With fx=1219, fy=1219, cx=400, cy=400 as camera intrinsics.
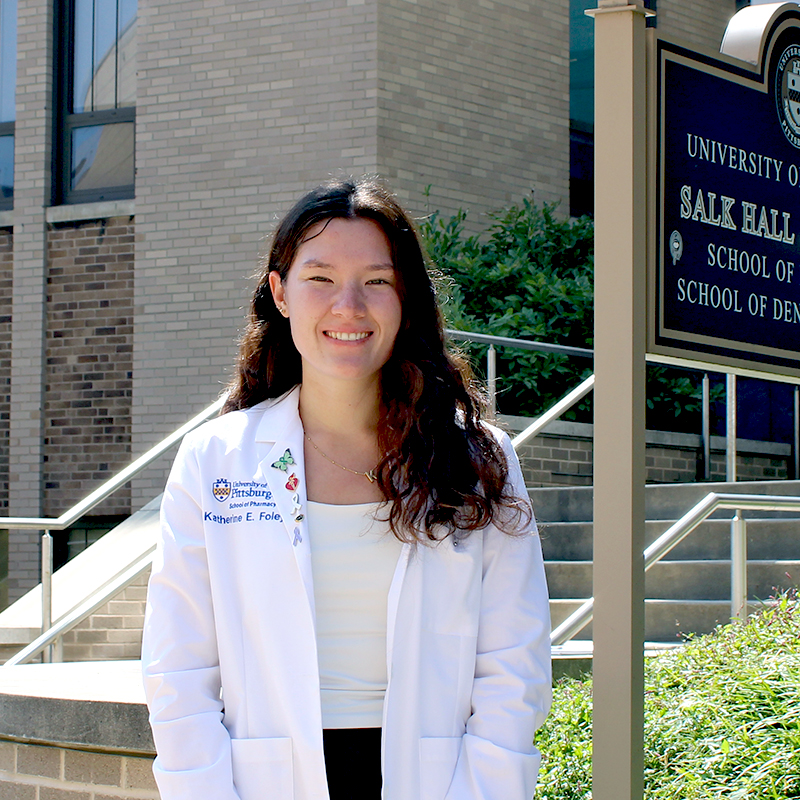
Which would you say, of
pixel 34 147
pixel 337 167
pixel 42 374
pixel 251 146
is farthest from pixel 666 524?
pixel 34 147

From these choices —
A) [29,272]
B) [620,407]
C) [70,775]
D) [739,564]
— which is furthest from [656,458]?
[620,407]

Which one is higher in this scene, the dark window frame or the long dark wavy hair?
the dark window frame

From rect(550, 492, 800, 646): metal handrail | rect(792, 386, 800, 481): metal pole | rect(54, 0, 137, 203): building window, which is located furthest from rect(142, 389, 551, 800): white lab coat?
rect(54, 0, 137, 203): building window

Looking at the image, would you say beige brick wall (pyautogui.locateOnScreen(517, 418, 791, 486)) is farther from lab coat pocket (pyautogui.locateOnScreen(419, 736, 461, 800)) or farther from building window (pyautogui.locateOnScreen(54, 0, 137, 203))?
lab coat pocket (pyautogui.locateOnScreen(419, 736, 461, 800))

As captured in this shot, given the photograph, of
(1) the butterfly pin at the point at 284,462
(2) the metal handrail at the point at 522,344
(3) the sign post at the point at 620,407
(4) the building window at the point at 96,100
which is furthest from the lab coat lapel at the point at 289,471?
(4) the building window at the point at 96,100

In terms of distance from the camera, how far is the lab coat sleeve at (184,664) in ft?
7.18

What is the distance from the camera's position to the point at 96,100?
10.9 metres

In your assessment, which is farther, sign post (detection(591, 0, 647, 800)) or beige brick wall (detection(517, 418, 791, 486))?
beige brick wall (detection(517, 418, 791, 486))

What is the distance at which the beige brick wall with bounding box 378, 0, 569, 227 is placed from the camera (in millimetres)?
9703

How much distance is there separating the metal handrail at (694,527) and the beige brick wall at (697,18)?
687cm

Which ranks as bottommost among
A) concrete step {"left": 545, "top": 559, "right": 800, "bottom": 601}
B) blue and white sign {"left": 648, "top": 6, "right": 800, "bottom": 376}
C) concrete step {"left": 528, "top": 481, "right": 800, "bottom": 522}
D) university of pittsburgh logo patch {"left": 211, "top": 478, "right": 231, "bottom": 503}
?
concrete step {"left": 545, "top": 559, "right": 800, "bottom": 601}

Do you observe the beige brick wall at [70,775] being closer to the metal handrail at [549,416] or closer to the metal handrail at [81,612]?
the metal handrail at [81,612]

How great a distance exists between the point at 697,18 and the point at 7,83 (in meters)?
6.63

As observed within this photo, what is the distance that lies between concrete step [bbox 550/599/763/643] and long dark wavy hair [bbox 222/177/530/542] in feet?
12.4
